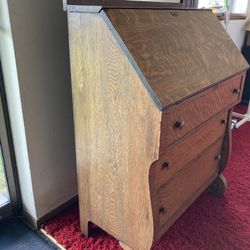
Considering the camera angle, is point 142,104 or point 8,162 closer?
point 142,104

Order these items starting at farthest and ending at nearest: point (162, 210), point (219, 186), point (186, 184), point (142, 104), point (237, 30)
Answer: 1. point (237, 30)
2. point (219, 186)
3. point (186, 184)
4. point (162, 210)
5. point (142, 104)

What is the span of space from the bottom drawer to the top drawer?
27 centimetres

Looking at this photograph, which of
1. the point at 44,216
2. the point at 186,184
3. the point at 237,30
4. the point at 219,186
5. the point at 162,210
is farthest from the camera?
the point at 237,30

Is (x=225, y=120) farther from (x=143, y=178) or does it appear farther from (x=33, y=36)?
(x=33, y=36)

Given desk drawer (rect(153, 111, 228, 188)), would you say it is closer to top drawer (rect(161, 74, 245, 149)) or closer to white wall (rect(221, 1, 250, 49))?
top drawer (rect(161, 74, 245, 149))

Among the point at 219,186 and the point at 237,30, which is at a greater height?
the point at 237,30

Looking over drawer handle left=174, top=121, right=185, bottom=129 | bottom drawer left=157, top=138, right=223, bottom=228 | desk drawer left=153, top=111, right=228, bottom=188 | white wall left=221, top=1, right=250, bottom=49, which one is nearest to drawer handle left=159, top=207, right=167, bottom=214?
bottom drawer left=157, top=138, right=223, bottom=228

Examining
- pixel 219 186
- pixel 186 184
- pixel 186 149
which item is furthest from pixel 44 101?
pixel 219 186

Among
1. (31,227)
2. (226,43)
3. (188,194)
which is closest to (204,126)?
(188,194)

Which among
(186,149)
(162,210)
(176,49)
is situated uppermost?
(176,49)

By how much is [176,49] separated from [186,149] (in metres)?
0.43

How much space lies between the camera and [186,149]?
Result: 121 centimetres

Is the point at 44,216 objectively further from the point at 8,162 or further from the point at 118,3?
the point at 118,3

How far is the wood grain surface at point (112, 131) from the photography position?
926 mm
